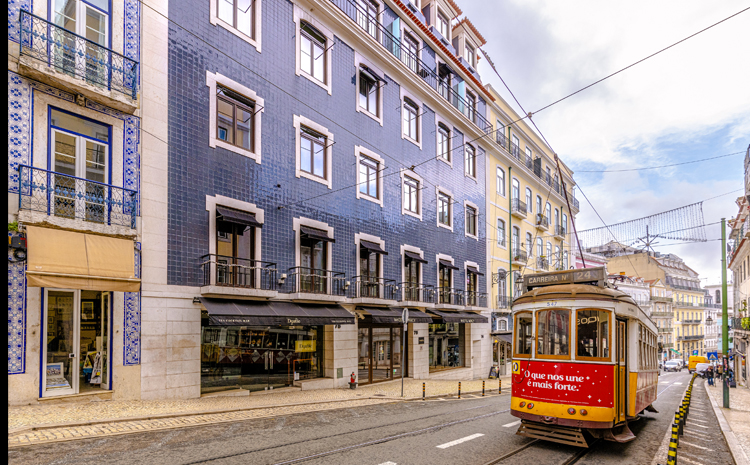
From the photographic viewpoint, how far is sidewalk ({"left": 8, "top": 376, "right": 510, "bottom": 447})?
30.5 feet

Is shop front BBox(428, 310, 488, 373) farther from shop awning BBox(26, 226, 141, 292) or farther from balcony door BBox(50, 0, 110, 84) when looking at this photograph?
balcony door BBox(50, 0, 110, 84)

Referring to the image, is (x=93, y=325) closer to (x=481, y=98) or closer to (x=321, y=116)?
(x=321, y=116)

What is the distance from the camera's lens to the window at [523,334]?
10.6 meters

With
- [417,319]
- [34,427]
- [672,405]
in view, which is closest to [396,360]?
[417,319]

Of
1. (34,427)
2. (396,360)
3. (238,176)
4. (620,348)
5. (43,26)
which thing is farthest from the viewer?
(396,360)

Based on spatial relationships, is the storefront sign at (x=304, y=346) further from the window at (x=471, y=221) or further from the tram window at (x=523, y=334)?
the window at (x=471, y=221)

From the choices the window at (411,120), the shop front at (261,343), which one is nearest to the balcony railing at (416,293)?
the shop front at (261,343)

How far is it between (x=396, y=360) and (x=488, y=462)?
50.5 ft

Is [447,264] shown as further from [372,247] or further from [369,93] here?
[369,93]

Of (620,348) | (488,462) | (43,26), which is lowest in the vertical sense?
(488,462)

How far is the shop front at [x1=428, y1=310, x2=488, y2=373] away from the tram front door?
559 inches

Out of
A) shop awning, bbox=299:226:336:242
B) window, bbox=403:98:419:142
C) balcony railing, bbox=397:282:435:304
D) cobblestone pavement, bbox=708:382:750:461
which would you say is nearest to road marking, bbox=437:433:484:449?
cobblestone pavement, bbox=708:382:750:461

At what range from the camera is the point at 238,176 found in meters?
16.5

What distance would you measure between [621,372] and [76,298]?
43.1ft
